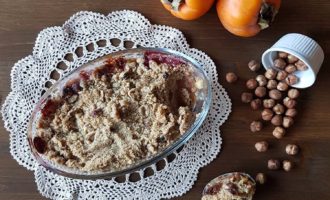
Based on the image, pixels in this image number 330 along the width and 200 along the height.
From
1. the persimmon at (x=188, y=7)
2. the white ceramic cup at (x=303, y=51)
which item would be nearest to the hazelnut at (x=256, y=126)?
the white ceramic cup at (x=303, y=51)

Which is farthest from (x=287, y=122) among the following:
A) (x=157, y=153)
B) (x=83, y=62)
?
(x=83, y=62)

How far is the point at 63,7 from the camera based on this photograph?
1096 mm

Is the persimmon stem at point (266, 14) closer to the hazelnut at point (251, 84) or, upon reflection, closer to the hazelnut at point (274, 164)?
the hazelnut at point (251, 84)

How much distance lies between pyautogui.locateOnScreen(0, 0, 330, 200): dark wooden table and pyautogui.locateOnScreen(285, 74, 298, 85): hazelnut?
0.13ft

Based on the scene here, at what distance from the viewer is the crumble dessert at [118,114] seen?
967mm

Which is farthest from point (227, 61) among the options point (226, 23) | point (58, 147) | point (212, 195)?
point (58, 147)

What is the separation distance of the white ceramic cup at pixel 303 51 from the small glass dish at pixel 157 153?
138 mm

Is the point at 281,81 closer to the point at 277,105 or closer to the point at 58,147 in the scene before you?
the point at 277,105

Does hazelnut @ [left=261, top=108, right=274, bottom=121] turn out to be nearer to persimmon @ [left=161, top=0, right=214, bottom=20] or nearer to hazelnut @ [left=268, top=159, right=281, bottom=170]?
hazelnut @ [left=268, top=159, right=281, bottom=170]

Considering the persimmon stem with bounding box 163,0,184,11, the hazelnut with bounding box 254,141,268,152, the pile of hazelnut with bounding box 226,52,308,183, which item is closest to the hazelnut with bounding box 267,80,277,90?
the pile of hazelnut with bounding box 226,52,308,183

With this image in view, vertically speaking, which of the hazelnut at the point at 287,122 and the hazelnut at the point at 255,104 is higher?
the hazelnut at the point at 255,104

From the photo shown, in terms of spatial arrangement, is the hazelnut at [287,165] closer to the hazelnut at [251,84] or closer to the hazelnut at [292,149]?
the hazelnut at [292,149]

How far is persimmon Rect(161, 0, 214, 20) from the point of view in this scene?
1002 mm

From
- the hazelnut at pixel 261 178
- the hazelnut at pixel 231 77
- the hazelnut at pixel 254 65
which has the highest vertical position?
the hazelnut at pixel 254 65
